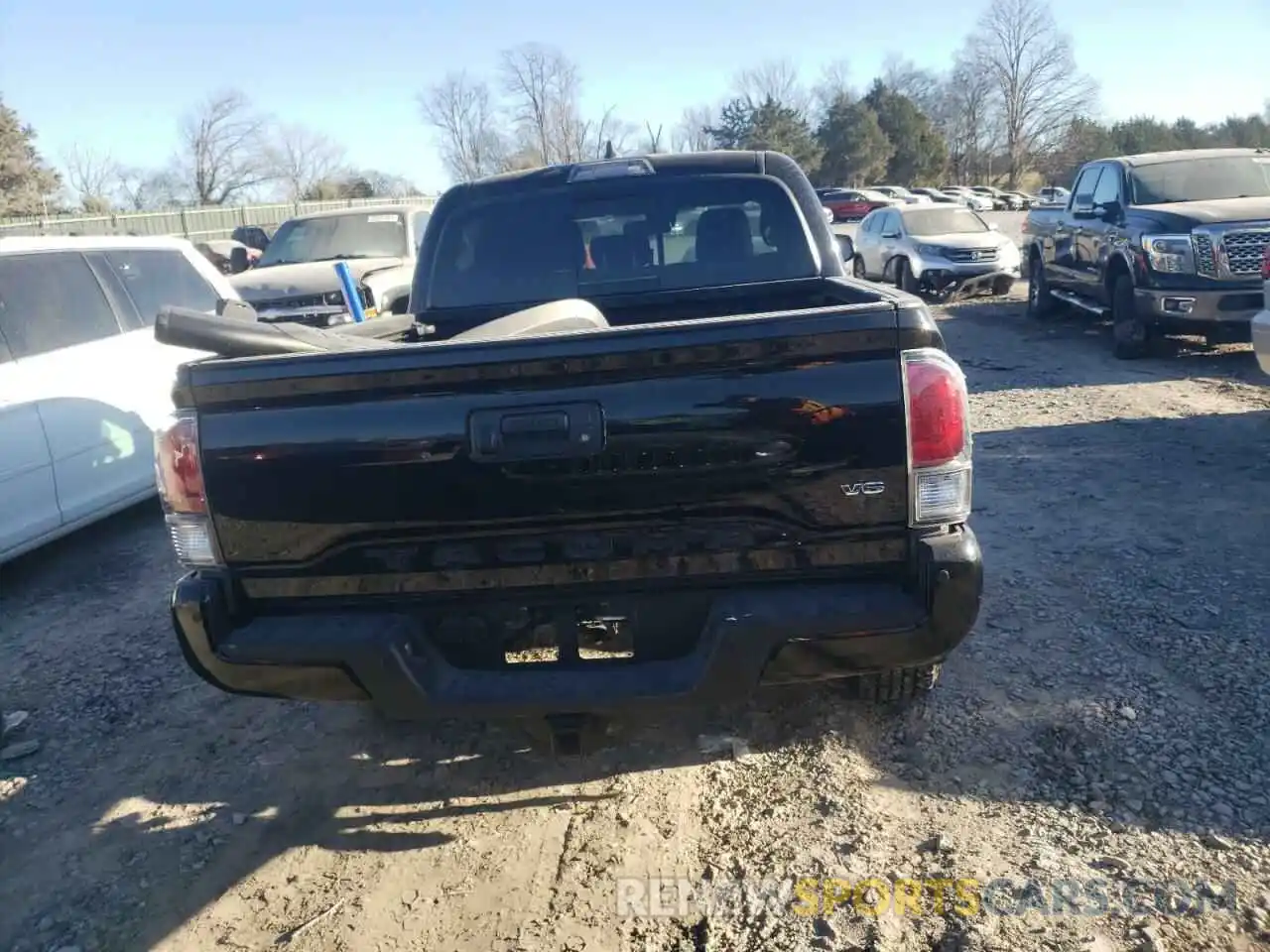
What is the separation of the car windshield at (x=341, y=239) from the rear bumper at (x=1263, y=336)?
840 centimetres

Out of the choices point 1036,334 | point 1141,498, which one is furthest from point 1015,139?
point 1141,498

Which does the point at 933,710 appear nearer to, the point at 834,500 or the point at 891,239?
the point at 834,500

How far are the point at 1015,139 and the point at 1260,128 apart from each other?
72.4 ft

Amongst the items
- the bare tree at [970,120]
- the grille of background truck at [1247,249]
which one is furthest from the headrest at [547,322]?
the bare tree at [970,120]

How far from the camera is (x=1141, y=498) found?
19.0ft

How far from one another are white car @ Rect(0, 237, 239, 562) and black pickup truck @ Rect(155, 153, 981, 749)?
2.98m

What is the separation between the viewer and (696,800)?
10.4 ft

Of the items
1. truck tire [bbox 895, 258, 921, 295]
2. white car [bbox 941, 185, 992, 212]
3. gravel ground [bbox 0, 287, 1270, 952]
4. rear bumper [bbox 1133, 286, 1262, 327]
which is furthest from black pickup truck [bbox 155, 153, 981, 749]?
white car [bbox 941, 185, 992, 212]

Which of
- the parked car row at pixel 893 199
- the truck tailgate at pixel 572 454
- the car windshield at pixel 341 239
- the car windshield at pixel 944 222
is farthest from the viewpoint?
the parked car row at pixel 893 199

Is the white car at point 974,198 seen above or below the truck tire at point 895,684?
above

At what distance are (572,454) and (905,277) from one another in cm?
1537

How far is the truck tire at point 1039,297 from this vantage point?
516 inches

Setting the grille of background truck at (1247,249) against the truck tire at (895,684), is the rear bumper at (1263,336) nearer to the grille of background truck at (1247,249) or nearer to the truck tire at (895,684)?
the grille of background truck at (1247,249)

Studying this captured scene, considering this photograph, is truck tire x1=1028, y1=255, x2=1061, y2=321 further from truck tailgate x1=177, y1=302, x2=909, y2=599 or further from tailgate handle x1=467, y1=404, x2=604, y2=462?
tailgate handle x1=467, y1=404, x2=604, y2=462
